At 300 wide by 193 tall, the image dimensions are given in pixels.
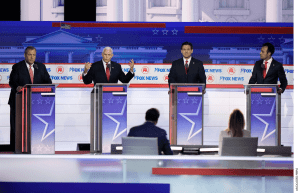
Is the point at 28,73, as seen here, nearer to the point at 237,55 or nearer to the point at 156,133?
the point at 156,133

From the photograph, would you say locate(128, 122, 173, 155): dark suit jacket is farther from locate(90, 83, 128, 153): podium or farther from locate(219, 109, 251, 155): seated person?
locate(90, 83, 128, 153): podium

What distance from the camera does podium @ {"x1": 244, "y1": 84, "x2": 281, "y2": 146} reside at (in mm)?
4688

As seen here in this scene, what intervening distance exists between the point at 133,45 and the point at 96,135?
2411 mm

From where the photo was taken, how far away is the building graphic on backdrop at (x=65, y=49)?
21.1 ft

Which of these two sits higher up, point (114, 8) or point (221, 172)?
point (114, 8)

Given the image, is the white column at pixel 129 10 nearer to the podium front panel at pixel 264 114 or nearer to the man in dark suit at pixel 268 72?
the man in dark suit at pixel 268 72

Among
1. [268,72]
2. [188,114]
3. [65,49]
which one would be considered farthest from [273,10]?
[65,49]

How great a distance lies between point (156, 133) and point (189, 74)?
1.86m

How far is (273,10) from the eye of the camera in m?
6.70

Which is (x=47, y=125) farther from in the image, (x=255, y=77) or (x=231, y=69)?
(x=231, y=69)

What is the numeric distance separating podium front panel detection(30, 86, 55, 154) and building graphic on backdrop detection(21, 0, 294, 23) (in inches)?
106

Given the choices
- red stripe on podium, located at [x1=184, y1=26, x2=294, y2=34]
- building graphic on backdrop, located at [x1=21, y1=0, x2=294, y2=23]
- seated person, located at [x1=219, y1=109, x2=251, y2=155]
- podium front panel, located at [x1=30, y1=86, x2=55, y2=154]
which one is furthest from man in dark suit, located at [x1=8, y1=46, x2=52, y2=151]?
red stripe on podium, located at [x1=184, y1=26, x2=294, y2=34]

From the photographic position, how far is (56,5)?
6.80 m

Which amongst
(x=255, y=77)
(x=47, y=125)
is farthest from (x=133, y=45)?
(x=47, y=125)
